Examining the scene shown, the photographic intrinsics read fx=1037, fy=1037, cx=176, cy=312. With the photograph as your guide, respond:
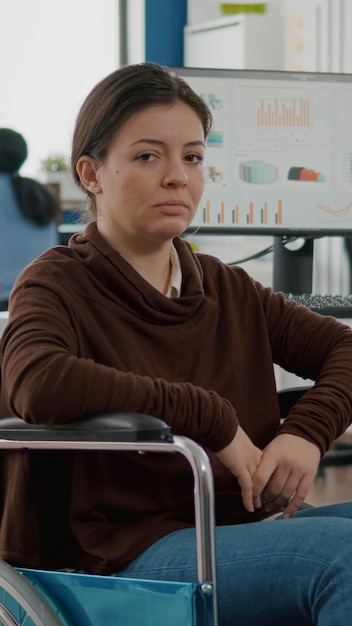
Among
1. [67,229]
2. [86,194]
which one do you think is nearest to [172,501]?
[86,194]

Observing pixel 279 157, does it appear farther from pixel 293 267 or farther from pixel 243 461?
pixel 243 461

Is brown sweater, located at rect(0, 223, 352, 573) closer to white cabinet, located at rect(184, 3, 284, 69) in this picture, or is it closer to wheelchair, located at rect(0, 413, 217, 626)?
wheelchair, located at rect(0, 413, 217, 626)

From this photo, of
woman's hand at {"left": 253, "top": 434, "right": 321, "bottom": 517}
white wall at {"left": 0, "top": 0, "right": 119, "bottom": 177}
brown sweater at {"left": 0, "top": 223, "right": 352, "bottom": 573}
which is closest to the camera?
brown sweater at {"left": 0, "top": 223, "right": 352, "bottom": 573}

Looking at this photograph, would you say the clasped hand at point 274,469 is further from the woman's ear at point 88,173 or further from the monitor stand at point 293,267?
the monitor stand at point 293,267

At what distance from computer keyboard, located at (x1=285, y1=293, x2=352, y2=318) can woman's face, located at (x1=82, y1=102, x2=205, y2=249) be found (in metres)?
0.73

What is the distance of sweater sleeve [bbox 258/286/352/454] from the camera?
4.57ft

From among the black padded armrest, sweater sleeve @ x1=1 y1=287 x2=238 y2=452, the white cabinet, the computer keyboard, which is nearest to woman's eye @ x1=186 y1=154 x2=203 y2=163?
sweater sleeve @ x1=1 y1=287 x2=238 y2=452

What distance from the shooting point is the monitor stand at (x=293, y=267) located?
2.34 m

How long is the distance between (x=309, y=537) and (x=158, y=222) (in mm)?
467

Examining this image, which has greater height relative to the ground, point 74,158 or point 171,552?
point 74,158

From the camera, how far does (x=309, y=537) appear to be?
116cm

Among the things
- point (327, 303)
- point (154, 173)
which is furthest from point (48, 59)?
point (154, 173)

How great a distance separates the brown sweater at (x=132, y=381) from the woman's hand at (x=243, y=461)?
0.08 ft

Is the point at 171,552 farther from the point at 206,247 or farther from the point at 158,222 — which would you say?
the point at 206,247
